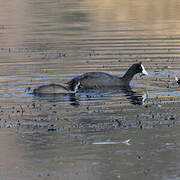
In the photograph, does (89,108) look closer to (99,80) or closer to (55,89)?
(55,89)

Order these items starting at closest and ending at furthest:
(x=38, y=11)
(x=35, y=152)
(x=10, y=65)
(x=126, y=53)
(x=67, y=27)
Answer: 1. (x=35, y=152)
2. (x=10, y=65)
3. (x=126, y=53)
4. (x=67, y=27)
5. (x=38, y=11)

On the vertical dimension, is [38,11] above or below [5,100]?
above

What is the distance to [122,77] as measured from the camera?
16.4 m

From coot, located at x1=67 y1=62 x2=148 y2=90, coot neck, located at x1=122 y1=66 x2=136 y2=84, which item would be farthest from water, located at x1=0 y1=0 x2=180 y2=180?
coot, located at x1=67 y1=62 x2=148 y2=90

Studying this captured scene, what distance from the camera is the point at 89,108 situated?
13039mm

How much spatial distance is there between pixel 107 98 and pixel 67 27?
50.0 feet

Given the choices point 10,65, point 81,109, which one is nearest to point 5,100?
point 81,109

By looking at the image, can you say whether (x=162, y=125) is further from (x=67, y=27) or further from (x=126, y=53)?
(x=67, y=27)

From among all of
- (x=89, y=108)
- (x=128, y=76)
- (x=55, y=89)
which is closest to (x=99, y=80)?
(x=128, y=76)

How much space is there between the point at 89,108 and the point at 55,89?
6.95 feet

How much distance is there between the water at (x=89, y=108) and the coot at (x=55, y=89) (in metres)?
0.33

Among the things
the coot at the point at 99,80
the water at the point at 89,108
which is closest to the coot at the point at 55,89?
the coot at the point at 99,80

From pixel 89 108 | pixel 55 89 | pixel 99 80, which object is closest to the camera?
pixel 89 108

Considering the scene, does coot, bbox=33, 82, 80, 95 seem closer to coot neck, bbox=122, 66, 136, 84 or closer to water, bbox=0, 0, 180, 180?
water, bbox=0, 0, 180, 180
